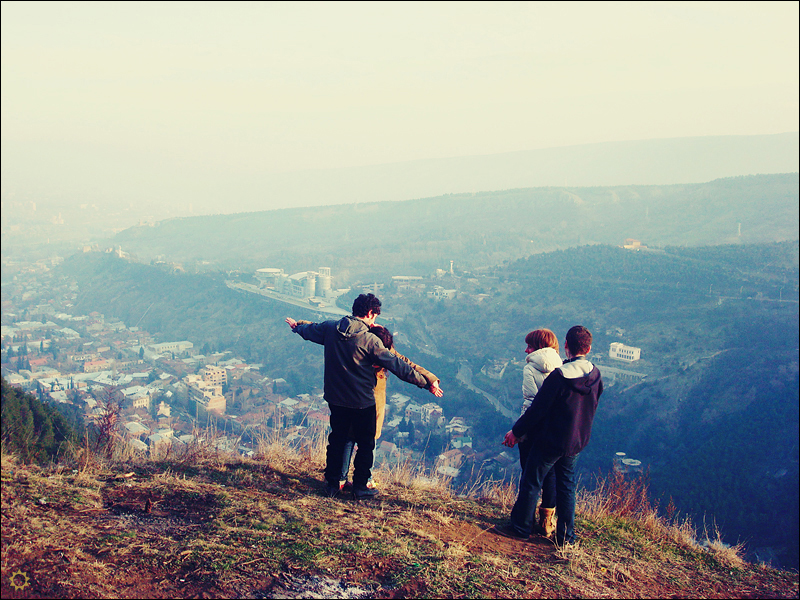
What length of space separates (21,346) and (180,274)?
24.8 metres

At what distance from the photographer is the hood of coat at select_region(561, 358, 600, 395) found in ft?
10.2

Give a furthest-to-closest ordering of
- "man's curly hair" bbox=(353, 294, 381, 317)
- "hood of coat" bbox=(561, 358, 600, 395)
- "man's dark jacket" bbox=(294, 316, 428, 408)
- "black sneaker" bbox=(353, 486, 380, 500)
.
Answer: "black sneaker" bbox=(353, 486, 380, 500) < "man's curly hair" bbox=(353, 294, 381, 317) < "man's dark jacket" bbox=(294, 316, 428, 408) < "hood of coat" bbox=(561, 358, 600, 395)

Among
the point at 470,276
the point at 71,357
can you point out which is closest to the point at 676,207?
the point at 470,276

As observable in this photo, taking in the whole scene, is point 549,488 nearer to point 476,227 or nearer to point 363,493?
point 363,493

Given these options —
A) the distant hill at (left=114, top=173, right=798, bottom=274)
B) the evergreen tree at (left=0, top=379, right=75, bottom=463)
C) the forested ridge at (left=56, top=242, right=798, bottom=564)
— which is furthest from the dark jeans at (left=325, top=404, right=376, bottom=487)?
the distant hill at (left=114, top=173, right=798, bottom=274)

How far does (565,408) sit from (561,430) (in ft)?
0.45

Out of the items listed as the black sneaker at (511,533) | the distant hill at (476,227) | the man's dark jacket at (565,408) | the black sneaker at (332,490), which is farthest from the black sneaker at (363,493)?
the distant hill at (476,227)

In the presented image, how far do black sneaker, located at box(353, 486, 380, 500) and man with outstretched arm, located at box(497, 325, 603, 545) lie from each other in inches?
37.9

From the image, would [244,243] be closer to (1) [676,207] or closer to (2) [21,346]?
(2) [21,346]

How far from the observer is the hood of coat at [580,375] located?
3100mm

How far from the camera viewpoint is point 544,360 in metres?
3.32

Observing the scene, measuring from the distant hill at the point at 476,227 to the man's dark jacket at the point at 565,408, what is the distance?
59114 mm

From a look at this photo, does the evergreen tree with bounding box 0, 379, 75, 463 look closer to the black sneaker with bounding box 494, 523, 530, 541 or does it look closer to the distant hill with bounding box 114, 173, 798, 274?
the black sneaker with bounding box 494, 523, 530, 541

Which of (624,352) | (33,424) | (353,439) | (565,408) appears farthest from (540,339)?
(624,352)
